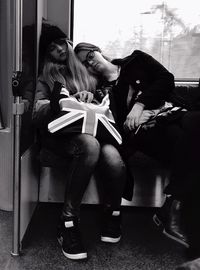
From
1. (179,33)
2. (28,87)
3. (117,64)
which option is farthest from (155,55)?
(28,87)

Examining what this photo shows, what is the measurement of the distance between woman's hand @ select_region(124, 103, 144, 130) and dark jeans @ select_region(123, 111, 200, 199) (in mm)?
51

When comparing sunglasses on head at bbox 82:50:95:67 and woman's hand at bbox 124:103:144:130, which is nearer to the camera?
woman's hand at bbox 124:103:144:130

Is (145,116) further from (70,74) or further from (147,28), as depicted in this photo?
(147,28)

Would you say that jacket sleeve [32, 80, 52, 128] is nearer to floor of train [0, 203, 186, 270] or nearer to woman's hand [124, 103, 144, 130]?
woman's hand [124, 103, 144, 130]

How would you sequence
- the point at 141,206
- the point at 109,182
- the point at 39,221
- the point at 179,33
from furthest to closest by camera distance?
1. the point at 179,33
2. the point at 141,206
3. the point at 39,221
4. the point at 109,182

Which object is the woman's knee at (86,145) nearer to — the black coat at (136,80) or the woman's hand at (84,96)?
the woman's hand at (84,96)

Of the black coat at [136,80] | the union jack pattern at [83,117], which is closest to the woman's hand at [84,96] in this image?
the union jack pattern at [83,117]

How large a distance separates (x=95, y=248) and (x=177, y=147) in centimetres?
67

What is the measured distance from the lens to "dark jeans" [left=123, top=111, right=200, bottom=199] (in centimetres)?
193

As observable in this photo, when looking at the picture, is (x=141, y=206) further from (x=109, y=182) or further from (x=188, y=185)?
(x=188, y=185)

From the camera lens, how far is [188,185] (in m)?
1.91

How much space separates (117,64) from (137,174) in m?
0.69

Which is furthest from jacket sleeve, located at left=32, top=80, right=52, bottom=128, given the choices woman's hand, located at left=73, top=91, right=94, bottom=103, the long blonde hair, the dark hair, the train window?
the train window

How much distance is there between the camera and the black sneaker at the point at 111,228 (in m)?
2.14
